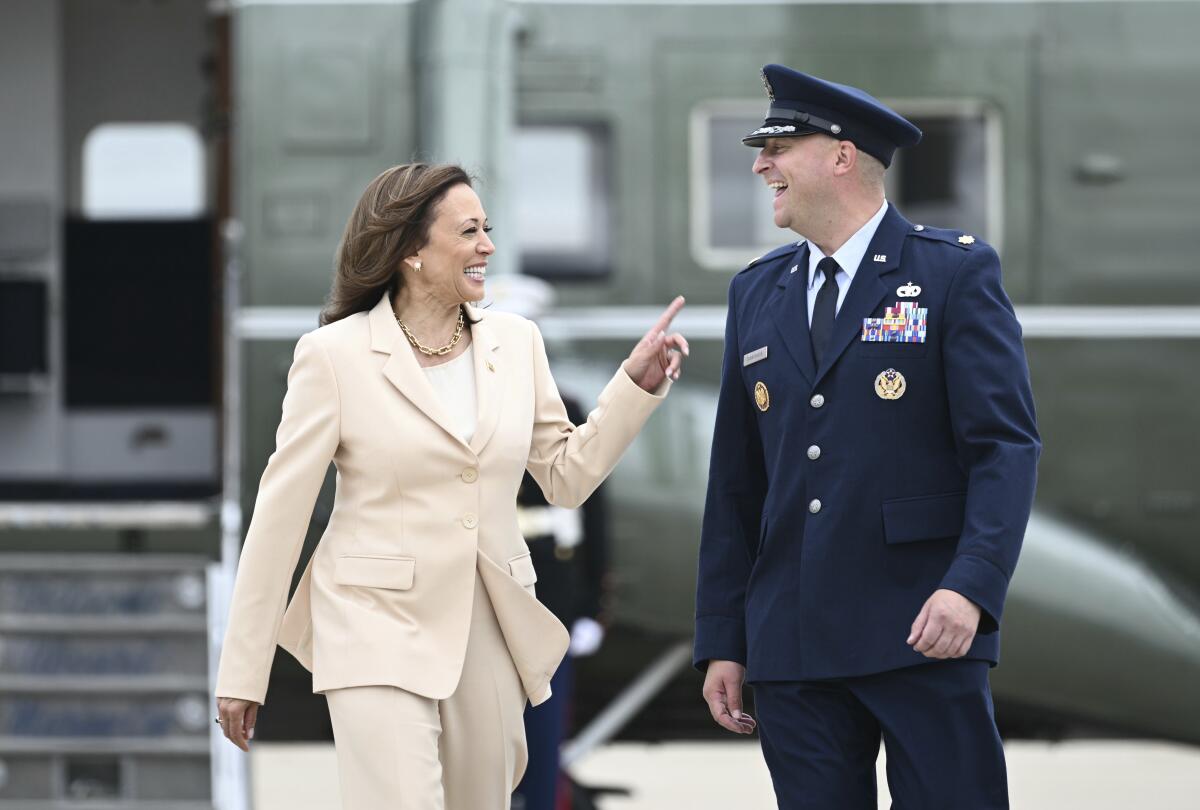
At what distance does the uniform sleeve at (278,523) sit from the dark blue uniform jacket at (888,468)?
71 centimetres

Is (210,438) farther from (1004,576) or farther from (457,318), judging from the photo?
(1004,576)

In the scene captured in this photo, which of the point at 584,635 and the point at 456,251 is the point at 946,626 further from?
the point at 584,635

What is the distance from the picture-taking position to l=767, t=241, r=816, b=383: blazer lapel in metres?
2.79

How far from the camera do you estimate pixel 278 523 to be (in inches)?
112

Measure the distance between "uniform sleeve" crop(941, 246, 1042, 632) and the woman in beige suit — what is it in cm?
46

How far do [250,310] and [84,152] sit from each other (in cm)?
273

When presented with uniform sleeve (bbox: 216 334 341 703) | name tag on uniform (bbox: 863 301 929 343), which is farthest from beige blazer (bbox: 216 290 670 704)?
name tag on uniform (bbox: 863 301 929 343)

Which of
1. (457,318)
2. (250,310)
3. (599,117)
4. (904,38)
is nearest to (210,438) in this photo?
(250,310)

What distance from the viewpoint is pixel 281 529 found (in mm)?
2844

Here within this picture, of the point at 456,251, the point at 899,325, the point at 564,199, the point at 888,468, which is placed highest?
the point at 564,199

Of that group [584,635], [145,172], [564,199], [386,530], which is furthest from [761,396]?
[145,172]

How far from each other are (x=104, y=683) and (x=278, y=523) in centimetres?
270

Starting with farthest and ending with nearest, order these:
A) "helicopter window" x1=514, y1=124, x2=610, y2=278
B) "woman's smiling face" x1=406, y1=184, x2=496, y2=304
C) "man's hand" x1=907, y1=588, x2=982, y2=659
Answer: "helicopter window" x1=514, y1=124, x2=610, y2=278, "woman's smiling face" x1=406, y1=184, x2=496, y2=304, "man's hand" x1=907, y1=588, x2=982, y2=659

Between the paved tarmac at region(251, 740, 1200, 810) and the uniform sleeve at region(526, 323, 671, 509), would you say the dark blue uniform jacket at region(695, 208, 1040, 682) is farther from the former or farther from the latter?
the paved tarmac at region(251, 740, 1200, 810)
